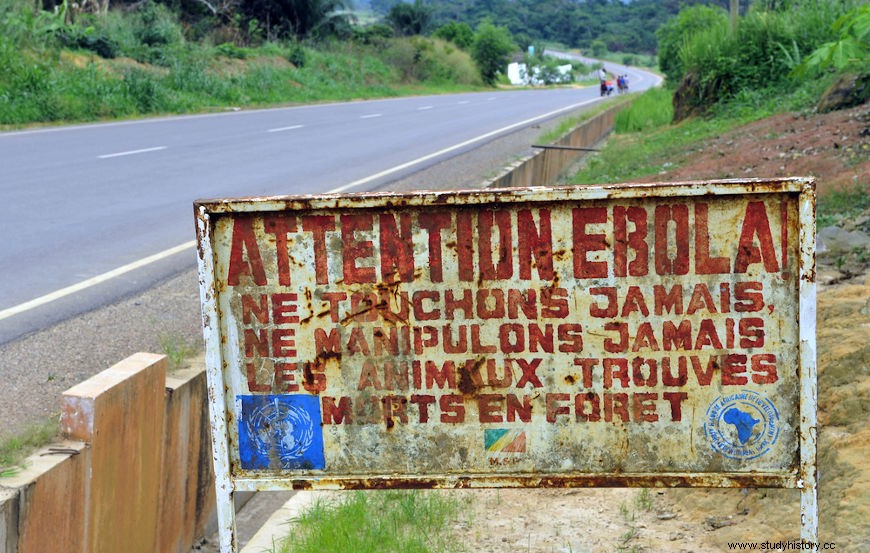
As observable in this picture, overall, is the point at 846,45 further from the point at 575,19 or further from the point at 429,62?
the point at 575,19

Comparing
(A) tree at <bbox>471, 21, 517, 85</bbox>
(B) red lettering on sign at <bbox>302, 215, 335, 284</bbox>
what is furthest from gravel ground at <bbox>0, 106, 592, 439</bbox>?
(A) tree at <bbox>471, 21, 517, 85</bbox>

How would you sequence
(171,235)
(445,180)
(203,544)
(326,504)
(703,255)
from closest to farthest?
(703,255), (326,504), (203,544), (171,235), (445,180)

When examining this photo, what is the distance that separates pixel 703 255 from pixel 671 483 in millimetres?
592

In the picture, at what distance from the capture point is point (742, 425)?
8.80 feet

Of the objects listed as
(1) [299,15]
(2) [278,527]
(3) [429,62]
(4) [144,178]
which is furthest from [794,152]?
(3) [429,62]

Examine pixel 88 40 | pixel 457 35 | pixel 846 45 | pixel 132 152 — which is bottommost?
pixel 132 152

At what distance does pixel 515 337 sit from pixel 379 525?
4.54ft

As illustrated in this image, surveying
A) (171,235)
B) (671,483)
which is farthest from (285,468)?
(171,235)

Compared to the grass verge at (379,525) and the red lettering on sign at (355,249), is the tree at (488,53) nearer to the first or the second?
the grass verge at (379,525)

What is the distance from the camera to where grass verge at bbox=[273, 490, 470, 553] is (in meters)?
3.59

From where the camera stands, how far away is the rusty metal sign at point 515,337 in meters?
2.65

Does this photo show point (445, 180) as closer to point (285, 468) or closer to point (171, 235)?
point (171, 235)

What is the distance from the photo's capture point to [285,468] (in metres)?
2.80

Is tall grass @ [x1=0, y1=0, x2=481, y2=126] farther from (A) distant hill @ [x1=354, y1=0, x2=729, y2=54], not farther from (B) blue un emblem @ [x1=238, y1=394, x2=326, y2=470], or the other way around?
(A) distant hill @ [x1=354, y1=0, x2=729, y2=54]
